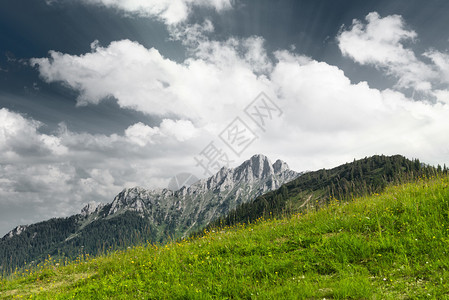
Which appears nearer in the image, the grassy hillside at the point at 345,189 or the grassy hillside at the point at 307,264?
the grassy hillside at the point at 307,264

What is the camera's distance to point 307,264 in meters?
7.16

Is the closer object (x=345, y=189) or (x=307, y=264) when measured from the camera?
(x=307, y=264)

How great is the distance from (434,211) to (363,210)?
2.36 m

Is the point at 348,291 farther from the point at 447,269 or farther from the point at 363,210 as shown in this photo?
the point at 363,210

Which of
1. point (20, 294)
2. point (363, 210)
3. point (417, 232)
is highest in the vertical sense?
point (363, 210)

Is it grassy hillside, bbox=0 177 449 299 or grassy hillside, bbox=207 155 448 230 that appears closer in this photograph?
grassy hillside, bbox=0 177 449 299

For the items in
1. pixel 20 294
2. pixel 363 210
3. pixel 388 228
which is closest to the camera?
pixel 388 228

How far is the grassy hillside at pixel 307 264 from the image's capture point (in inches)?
221

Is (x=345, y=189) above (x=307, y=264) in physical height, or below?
above

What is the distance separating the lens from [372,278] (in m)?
5.85

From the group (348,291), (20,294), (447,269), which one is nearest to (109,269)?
(20,294)

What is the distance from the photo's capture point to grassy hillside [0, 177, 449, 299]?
5.62m

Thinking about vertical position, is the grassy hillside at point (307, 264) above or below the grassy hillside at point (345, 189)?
below

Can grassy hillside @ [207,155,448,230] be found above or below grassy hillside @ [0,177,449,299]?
above
